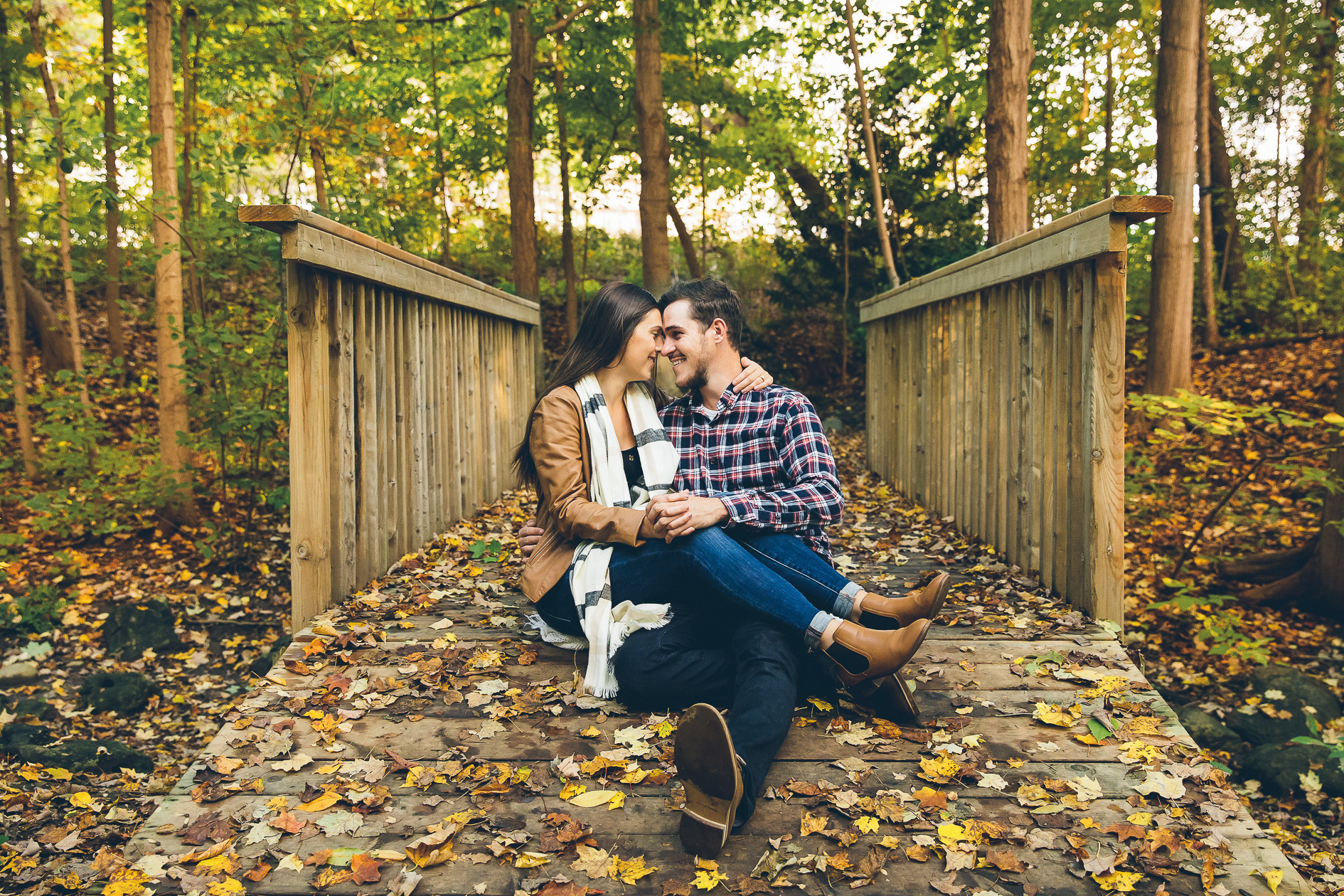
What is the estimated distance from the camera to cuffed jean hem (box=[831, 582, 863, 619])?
2988 mm

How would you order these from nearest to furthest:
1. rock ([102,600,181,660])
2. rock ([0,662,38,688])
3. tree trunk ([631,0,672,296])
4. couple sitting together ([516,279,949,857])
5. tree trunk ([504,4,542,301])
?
couple sitting together ([516,279,949,857])
rock ([0,662,38,688])
rock ([102,600,181,660])
tree trunk ([631,0,672,296])
tree trunk ([504,4,542,301])

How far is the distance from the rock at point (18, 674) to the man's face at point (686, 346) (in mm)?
4334

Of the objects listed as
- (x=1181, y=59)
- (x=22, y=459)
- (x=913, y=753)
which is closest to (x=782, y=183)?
(x=1181, y=59)

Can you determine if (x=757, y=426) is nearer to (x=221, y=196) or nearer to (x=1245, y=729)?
(x=1245, y=729)

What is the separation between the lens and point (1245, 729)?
443 cm

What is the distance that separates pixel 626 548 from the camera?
3.07m

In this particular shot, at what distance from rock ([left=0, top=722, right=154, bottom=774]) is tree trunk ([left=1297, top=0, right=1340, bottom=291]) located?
12.3m

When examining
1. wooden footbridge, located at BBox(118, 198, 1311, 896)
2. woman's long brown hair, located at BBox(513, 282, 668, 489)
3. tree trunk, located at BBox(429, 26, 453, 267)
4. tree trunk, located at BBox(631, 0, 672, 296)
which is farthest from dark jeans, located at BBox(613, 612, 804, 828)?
tree trunk, located at BBox(429, 26, 453, 267)

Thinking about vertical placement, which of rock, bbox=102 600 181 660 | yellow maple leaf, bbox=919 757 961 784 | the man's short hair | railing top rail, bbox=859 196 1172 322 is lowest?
rock, bbox=102 600 181 660

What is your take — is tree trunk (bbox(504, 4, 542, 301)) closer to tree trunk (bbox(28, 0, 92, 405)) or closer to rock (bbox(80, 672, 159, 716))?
tree trunk (bbox(28, 0, 92, 405))

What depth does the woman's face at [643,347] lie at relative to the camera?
3.39 metres

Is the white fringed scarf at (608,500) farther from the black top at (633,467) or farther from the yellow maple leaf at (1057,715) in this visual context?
the yellow maple leaf at (1057,715)

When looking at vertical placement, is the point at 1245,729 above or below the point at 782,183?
below

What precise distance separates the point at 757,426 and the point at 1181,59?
680cm
